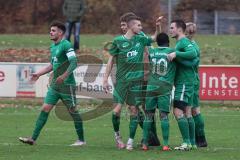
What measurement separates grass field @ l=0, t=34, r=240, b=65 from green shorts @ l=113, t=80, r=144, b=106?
14.3m

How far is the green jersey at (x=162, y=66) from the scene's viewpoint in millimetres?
14102

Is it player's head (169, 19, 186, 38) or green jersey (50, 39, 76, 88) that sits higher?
player's head (169, 19, 186, 38)

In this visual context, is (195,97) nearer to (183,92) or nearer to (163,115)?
(183,92)

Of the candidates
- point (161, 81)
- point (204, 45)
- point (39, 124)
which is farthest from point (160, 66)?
point (204, 45)

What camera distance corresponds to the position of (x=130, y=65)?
573 inches

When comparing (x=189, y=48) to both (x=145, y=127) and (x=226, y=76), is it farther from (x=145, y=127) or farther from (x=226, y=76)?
(x=226, y=76)

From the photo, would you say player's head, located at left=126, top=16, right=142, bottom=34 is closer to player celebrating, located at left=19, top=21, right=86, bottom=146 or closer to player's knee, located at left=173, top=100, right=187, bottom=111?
player celebrating, located at left=19, top=21, right=86, bottom=146

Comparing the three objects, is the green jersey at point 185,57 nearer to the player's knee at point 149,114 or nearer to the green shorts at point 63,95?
the player's knee at point 149,114

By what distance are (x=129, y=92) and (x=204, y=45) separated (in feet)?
58.5

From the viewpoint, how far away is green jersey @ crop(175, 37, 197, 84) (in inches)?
553

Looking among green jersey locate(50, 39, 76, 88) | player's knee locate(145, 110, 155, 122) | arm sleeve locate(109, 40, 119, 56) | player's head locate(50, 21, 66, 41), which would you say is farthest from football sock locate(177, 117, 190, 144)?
player's head locate(50, 21, 66, 41)

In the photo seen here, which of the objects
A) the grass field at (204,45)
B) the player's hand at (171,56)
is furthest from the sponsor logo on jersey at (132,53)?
the grass field at (204,45)

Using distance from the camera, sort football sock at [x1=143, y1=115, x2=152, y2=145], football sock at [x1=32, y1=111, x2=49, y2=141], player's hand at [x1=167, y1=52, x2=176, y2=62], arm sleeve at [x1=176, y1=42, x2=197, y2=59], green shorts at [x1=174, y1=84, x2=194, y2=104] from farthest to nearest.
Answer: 1. football sock at [x1=32, y1=111, x2=49, y2=141]
2. football sock at [x1=143, y1=115, x2=152, y2=145]
3. green shorts at [x1=174, y1=84, x2=194, y2=104]
4. arm sleeve at [x1=176, y1=42, x2=197, y2=59]
5. player's hand at [x1=167, y1=52, x2=176, y2=62]

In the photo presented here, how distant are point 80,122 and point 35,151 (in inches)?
48.8
